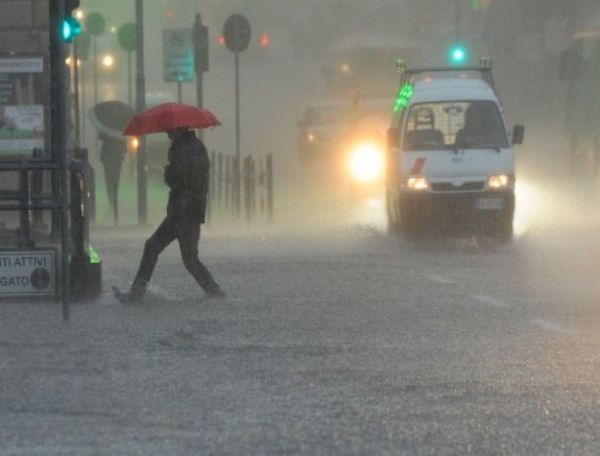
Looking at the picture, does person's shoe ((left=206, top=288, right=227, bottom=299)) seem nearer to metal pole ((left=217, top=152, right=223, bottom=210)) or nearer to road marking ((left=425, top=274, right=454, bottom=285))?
road marking ((left=425, top=274, right=454, bottom=285))

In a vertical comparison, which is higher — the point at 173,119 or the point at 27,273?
the point at 173,119

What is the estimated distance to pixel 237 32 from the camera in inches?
1225

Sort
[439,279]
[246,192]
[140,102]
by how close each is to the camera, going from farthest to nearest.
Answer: [246,192] < [140,102] < [439,279]

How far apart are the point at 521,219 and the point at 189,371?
62.8ft

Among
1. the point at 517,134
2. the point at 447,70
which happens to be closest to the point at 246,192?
the point at 447,70

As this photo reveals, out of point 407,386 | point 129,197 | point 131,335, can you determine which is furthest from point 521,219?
point 407,386

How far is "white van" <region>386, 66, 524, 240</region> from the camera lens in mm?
23938

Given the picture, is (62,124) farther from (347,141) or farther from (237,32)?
(347,141)

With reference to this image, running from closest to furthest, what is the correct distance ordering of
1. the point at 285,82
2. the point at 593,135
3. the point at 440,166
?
the point at 440,166 < the point at 593,135 < the point at 285,82

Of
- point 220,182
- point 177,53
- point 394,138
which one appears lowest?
point 220,182

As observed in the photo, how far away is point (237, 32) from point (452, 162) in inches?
318

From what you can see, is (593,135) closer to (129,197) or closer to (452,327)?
(129,197)

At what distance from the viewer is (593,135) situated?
4188 cm

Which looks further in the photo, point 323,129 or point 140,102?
point 323,129
